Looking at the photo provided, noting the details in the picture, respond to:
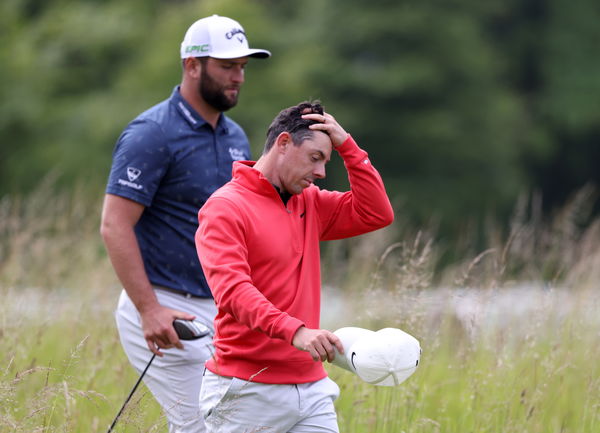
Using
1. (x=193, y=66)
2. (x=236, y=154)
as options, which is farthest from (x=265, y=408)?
(x=193, y=66)

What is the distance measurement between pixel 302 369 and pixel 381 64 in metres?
28.6

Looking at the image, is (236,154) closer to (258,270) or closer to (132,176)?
(132,176)

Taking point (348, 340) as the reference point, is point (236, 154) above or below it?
above

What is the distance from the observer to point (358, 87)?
1200 inches

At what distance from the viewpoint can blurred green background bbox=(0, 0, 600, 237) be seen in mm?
27859

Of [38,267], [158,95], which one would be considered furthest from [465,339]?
[158,95]

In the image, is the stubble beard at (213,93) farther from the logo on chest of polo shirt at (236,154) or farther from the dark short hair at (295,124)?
the dark short hair at (295,124)

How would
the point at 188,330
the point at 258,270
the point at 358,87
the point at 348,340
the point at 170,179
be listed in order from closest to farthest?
the point at 348,340
the point at 258,270
the point at 188,330
the point at 170,179
the point at 358,87

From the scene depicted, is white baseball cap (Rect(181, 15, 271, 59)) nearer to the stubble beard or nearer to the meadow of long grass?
the stubble beard

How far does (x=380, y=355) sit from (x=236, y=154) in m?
1.72

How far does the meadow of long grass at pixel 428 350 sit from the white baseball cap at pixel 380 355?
887 millimetres

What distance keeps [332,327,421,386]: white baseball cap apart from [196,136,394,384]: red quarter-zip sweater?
241mm

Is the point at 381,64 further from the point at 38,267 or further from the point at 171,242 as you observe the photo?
the point at 171,242

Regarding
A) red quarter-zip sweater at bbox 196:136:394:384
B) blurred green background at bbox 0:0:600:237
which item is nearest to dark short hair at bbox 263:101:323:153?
red quarter-zip sweater at bbox 196:136:394:384
